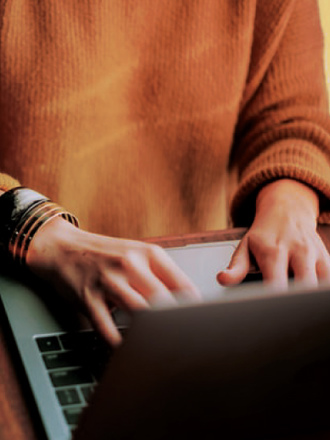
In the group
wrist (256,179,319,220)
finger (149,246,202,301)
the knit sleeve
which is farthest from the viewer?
the knit sleeve

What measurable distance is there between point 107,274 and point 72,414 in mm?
136

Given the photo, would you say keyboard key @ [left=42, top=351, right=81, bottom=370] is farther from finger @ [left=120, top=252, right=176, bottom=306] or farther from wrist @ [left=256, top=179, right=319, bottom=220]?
wrist @ [left=256, top=179, right=319, bottom=220]

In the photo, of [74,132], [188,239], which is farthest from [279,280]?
[74,132]

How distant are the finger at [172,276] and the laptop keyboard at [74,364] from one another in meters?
0.06

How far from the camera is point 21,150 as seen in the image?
2.78 ft

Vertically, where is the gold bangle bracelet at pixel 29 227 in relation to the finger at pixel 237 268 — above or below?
above

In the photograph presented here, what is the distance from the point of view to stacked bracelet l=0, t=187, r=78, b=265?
58 cm

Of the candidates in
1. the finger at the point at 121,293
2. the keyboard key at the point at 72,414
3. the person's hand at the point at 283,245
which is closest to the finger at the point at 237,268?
the person's hand at the point at 283,245

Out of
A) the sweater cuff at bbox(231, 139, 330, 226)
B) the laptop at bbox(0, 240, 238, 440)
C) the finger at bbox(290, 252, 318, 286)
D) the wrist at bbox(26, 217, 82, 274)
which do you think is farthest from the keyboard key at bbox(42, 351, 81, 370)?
the sweater cuff at bbox(231, 139, 330, 226)

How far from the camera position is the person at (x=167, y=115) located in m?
0.77

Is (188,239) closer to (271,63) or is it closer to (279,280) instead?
(279,280)

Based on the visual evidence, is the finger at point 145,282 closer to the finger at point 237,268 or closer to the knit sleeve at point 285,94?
the finger at point 237,268

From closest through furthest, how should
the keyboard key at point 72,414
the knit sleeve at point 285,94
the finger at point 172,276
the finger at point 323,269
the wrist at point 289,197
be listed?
the keyboard key at point 72,414 < the finger at point 172,276 < the finger at point 323,269 < the wrist at point 289,197 < the knit sleeve at point 285,94

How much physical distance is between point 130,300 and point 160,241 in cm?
20
